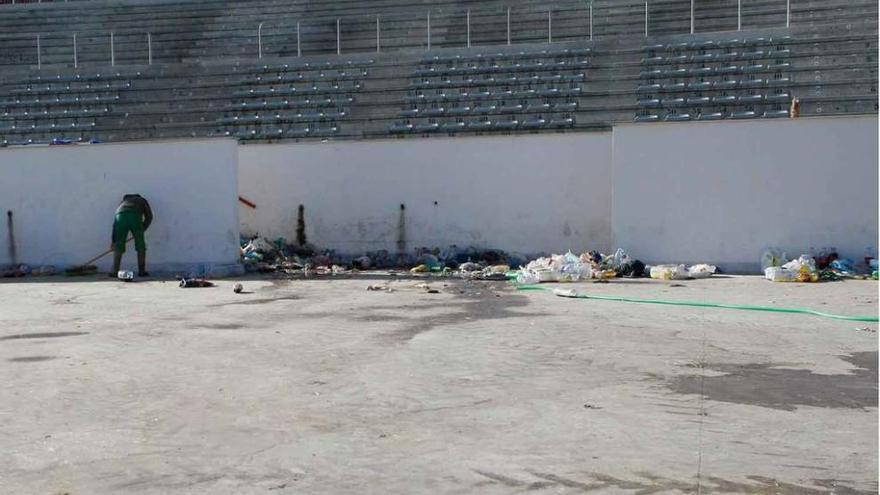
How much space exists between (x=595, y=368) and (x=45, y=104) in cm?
2195

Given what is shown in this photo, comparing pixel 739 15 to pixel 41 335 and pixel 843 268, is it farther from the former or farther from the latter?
pixel 41 335

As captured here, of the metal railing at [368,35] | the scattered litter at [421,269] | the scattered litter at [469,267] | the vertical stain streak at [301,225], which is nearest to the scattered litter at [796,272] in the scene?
the scattered litter at [469,267]

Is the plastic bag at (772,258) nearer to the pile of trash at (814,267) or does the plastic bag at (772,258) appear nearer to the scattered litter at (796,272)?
the pile of trash at (814,267)

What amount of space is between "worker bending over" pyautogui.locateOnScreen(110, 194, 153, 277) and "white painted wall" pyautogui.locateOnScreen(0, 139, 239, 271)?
656 millimetres

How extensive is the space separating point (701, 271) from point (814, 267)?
6.01 feet

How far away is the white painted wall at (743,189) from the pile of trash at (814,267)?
284mm

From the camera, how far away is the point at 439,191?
1977cm

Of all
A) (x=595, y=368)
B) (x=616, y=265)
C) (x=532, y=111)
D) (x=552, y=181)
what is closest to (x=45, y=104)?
(x=532, y=111)

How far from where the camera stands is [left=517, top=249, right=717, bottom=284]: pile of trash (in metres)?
15.7

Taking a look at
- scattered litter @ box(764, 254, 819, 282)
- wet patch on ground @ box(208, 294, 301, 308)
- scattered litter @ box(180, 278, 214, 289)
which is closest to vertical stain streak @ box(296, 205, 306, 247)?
scattered litter @ box(180, 278, 214, 289)

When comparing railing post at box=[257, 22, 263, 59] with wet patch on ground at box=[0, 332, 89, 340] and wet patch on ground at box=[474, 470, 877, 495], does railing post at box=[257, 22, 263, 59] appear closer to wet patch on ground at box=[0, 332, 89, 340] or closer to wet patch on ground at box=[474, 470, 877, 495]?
wet patch on ground at box=[0, 332, 89, 340]

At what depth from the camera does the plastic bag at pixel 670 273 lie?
1636cm

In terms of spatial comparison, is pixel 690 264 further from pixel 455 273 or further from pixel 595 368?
pixel 595 368

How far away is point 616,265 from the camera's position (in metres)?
16.8
